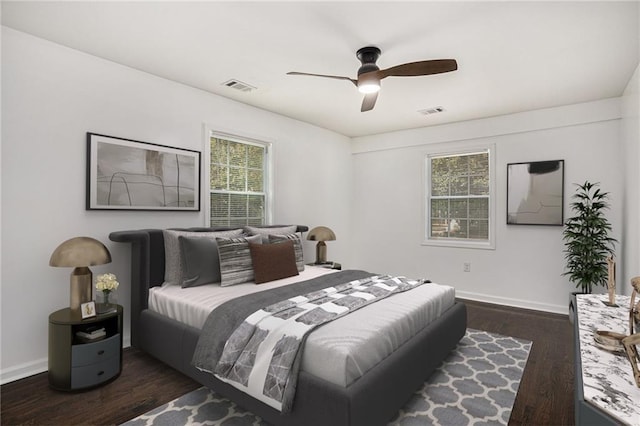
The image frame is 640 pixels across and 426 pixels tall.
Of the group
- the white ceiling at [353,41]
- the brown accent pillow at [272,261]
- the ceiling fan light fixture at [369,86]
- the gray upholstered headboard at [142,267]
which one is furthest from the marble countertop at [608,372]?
the gray upholstered headboard at [142,267]

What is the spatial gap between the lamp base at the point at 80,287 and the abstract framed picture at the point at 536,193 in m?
4.81

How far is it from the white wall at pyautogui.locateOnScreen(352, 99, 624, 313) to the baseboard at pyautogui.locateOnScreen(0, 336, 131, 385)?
14.6ft

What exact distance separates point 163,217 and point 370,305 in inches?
89.1

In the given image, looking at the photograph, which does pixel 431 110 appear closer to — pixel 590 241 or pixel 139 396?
pixel 590 241

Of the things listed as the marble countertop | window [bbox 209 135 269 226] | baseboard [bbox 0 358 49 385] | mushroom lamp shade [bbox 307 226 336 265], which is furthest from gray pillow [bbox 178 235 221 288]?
the marble countertop

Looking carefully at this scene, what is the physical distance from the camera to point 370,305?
7.91 ft

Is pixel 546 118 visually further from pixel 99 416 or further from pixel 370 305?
pixel 99 416

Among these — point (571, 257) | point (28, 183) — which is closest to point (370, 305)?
point (28, 183)

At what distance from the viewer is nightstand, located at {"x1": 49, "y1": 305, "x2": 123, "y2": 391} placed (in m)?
2.28

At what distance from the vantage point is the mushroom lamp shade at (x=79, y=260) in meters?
2.32

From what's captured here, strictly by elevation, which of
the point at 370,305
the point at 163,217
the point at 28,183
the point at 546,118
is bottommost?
the point at 370,305

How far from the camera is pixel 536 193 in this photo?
432cm

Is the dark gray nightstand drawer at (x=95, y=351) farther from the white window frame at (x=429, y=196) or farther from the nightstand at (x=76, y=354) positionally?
the white window frame at (x=429, y=196)

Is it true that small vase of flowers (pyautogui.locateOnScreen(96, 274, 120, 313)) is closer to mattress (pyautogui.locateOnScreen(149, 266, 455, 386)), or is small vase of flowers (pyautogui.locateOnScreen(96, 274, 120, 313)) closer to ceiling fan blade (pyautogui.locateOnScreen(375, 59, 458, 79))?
mattress (pyautogui.locateOnScreen(149, 266, 455, 386))
